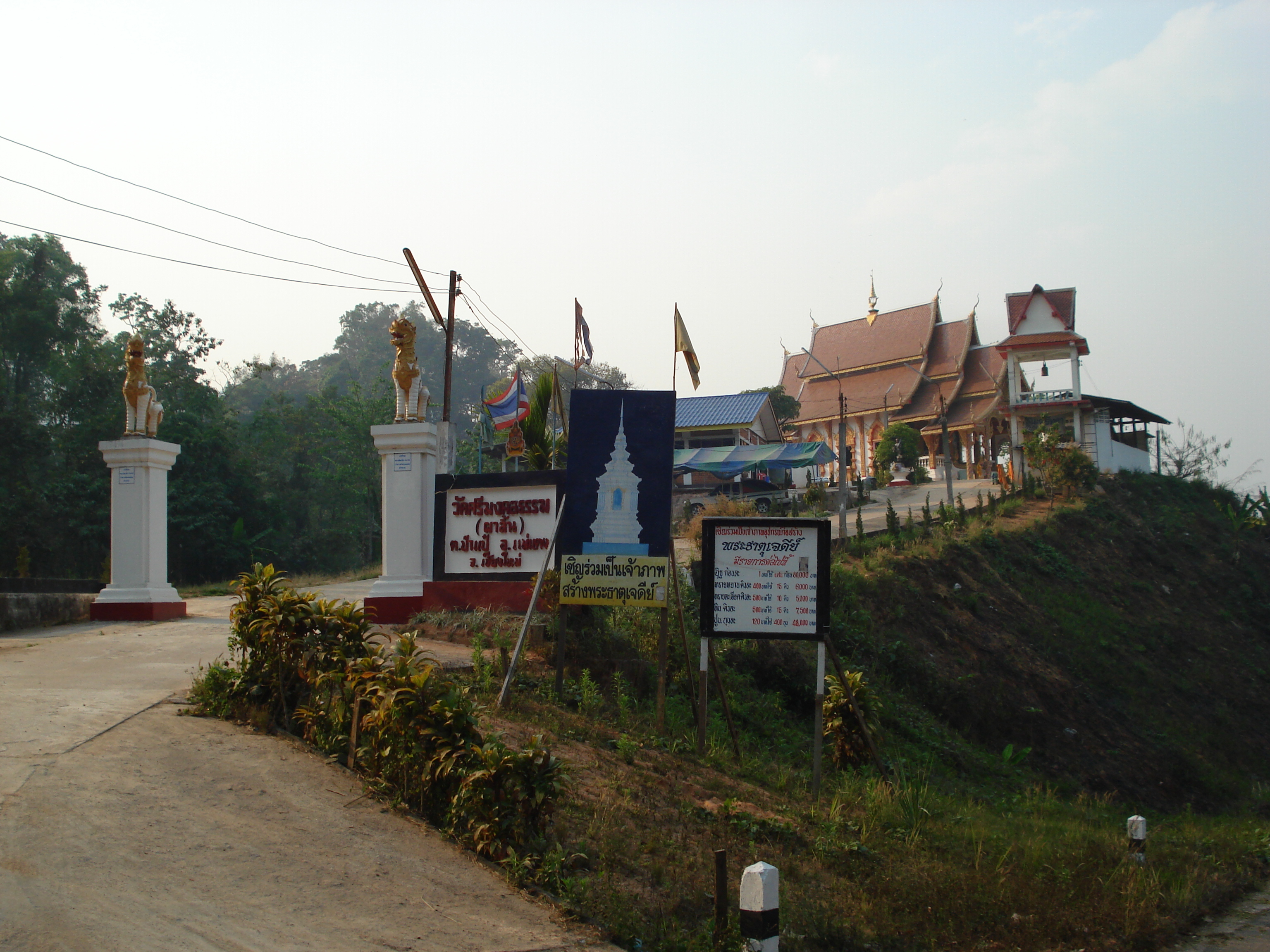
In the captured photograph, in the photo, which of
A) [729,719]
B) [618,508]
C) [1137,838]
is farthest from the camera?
[618,508]

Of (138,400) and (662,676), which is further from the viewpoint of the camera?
(138,400)

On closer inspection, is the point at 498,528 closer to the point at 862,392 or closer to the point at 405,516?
the point at 405,516

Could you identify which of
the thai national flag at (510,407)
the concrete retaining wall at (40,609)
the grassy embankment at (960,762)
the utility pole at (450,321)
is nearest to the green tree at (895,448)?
the grassy embankment at (960,762)

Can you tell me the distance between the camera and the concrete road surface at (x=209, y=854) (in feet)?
14.5

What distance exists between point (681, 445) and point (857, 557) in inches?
810

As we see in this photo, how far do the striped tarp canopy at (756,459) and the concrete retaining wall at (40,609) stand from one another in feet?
68.7

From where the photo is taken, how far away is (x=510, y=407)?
73.7ft

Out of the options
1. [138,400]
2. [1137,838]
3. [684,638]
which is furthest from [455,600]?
[1137,838]

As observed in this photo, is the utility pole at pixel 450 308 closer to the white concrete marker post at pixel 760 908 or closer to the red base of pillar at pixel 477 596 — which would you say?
the red base of pillar at pixel 477 596

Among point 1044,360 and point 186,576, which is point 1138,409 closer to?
point 1044,360

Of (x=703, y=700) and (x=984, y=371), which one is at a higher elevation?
(x=984, y=371)

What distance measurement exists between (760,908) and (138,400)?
1345 centimetres

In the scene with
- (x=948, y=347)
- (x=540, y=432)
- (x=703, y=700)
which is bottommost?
(x=703, y=700)

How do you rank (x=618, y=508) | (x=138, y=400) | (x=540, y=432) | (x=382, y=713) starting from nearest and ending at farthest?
1. (x=382, y=713)
2. (x=618, y=508)
3. (x=540, y=432)
4. (x=138, y=400)
